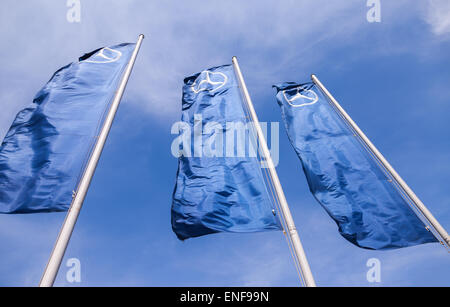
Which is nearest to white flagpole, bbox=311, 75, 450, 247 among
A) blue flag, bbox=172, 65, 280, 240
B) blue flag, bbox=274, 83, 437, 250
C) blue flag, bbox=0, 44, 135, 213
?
blue flag, bbox=274, 83, 437, 250

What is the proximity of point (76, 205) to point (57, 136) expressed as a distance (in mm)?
2423

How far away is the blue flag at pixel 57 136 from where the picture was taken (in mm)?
6367

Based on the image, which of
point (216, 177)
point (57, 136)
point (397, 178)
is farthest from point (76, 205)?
point (397, 178)

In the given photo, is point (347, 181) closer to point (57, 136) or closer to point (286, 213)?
point (286, 213)

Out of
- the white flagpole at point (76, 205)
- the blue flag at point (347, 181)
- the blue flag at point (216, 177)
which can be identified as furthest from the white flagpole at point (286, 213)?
the white flagpole at point (76, 205)

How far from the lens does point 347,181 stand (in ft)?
27.0

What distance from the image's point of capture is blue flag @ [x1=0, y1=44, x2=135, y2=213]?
6.37m

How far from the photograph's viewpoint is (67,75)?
959cm

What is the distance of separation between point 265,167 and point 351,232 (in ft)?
8.80

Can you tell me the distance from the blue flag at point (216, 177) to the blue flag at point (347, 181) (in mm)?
1951

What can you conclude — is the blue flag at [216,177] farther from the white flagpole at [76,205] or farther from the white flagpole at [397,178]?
the white flagpole at [397,178]
